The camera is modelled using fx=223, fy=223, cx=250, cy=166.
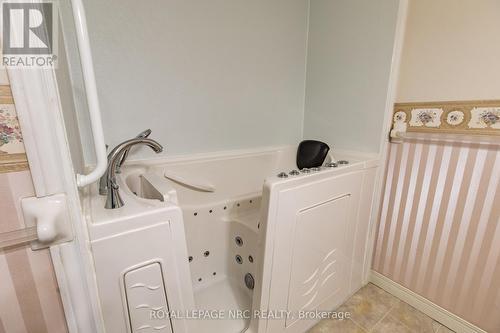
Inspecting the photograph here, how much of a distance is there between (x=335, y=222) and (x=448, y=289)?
0.78 m

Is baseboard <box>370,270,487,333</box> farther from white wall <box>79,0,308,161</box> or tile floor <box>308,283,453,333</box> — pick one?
white wall <box>79,0,308,161</box>

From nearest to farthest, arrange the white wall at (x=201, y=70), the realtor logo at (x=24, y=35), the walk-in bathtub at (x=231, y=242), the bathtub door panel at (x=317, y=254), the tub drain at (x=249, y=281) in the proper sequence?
the realtor logo at (x=24, y=35) → the walk-in bathtub at (x=231, y=242) → the bathtub door panel at (x=317, y=254) → the white wall at (x=201, y=70) → the tub drain at (x=249, y=281)

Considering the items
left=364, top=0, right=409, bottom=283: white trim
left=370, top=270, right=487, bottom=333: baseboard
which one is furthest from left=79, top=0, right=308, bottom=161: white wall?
left=370, top=270, right=487, bottom=333: baseboard

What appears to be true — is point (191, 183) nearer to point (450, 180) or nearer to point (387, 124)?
point (387, 124)

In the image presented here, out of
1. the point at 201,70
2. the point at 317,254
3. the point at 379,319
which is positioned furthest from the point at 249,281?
the point at 201,70

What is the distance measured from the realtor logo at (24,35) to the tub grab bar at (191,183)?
3.19ft

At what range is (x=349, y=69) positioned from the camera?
→ 149cm

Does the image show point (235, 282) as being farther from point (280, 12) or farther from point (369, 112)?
point (280, 12)

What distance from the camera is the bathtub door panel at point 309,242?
914mm

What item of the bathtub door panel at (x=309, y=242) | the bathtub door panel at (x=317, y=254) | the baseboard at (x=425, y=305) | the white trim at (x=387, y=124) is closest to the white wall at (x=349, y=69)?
the white trim at (x=387, y=124)

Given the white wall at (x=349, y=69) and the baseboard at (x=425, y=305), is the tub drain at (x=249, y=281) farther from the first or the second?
the white wall at (x=349, y=69)

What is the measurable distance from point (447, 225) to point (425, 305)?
1.74 feet

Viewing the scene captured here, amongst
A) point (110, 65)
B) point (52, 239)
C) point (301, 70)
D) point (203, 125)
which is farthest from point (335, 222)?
point (110, 65)

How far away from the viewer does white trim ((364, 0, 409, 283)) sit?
4.04 feet
